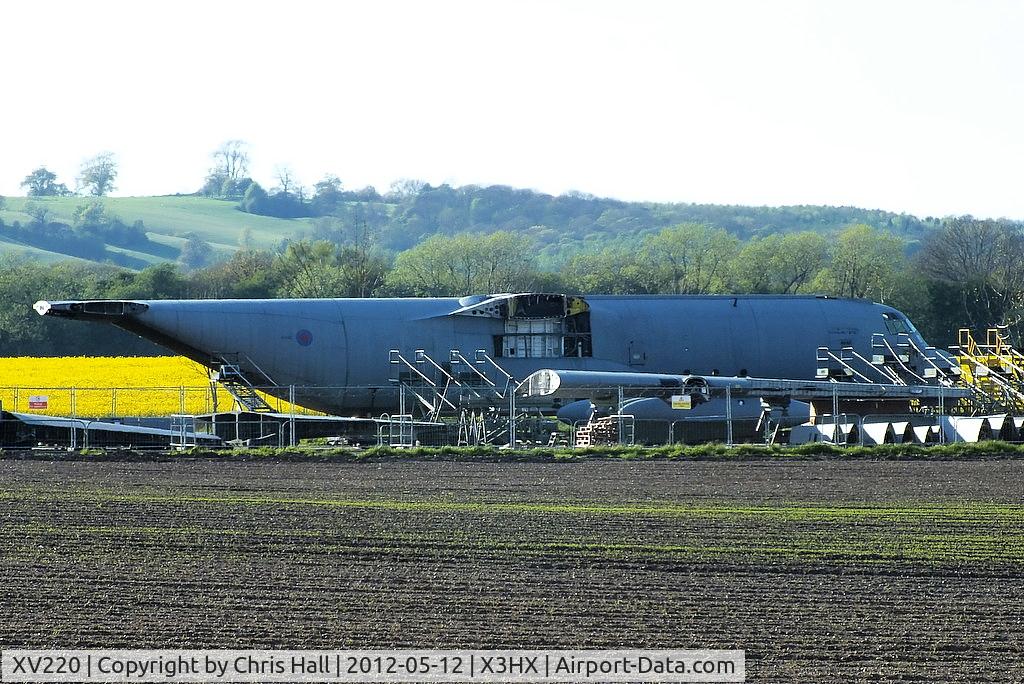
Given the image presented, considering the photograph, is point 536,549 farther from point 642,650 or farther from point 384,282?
point 384,282

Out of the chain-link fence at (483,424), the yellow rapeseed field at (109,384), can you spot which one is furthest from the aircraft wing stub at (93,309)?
the yellow rapeseed field at (109,384)

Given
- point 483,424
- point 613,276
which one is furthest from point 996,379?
point 613,276

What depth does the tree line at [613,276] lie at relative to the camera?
251ft

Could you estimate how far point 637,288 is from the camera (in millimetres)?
86062

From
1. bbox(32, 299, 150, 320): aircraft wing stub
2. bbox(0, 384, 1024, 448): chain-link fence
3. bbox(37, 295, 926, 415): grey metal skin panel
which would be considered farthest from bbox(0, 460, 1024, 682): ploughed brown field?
bbox(37, 295, 926, 415): grey metal skin panel

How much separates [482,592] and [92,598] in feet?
11.8

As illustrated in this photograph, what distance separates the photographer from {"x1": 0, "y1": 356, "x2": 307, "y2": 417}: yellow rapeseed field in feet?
166

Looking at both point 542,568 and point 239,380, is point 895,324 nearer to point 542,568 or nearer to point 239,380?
point 239,380

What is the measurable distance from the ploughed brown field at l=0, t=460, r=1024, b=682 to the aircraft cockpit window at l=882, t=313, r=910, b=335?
16.8 metres

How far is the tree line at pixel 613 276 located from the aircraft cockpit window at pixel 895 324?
121 ft

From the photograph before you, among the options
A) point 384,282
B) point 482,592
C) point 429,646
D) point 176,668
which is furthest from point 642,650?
point 384,282
